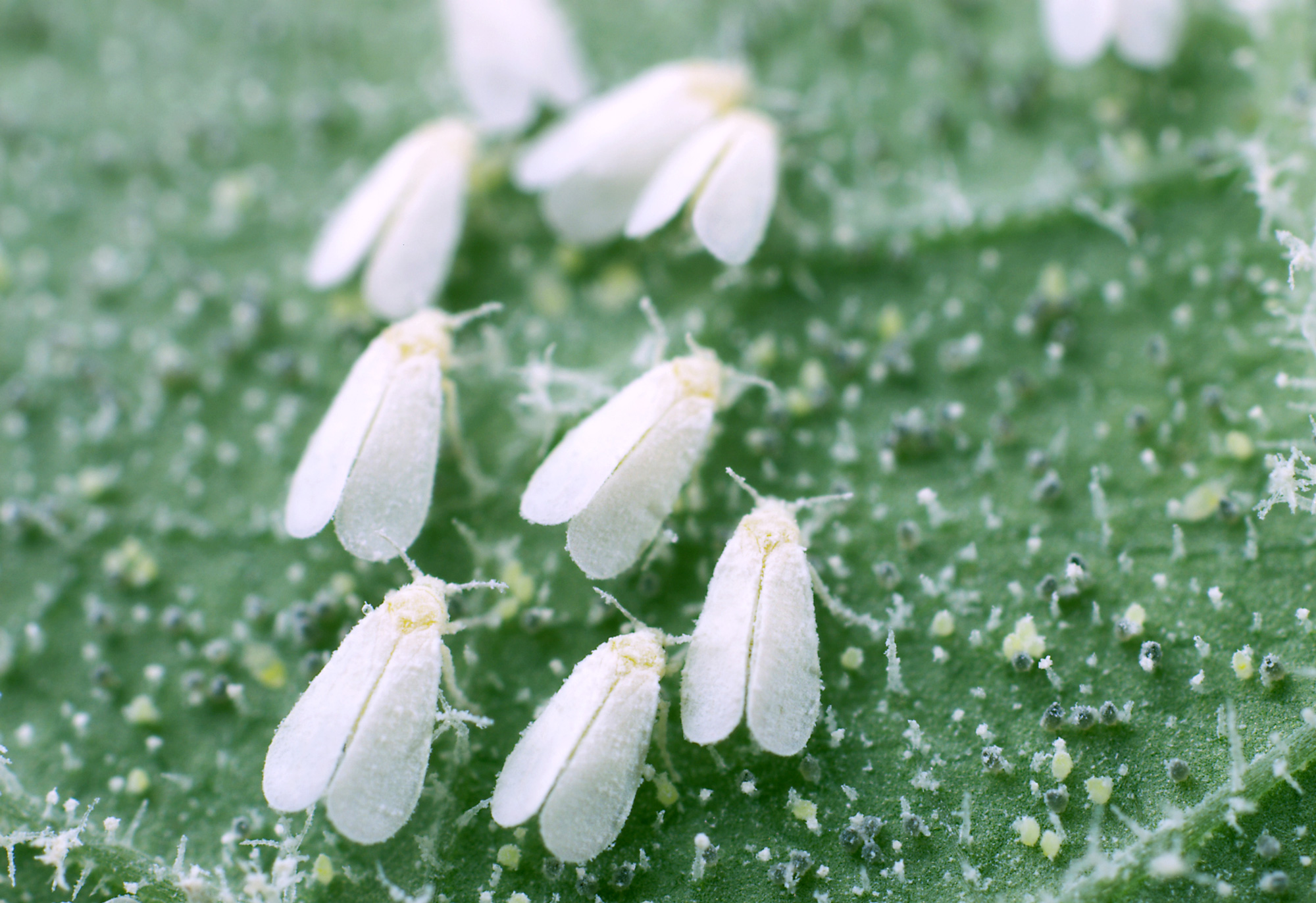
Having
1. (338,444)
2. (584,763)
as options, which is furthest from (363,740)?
(338,444)

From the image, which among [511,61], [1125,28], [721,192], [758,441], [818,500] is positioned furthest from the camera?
[511,61]

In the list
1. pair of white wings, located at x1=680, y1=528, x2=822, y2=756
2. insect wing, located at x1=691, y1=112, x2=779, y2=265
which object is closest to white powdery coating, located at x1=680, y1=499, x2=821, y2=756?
pair of white wings, located at x1=680, y1=528, x2=822, y2=756

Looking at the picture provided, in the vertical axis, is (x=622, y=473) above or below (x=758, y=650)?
above

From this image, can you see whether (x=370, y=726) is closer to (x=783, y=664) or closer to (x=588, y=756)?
(x=588, y=756)

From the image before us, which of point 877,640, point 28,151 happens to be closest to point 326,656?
point 877,640

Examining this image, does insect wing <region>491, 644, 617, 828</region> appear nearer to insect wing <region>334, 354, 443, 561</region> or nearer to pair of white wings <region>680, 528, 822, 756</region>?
pair of white wings <region>680, 528, 822, 756</region>

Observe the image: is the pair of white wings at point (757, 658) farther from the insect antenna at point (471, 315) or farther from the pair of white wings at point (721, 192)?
the insect antenna at point (471, 315)
